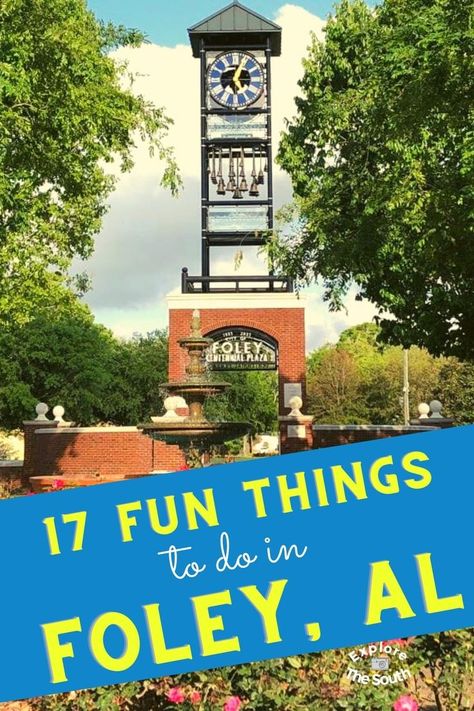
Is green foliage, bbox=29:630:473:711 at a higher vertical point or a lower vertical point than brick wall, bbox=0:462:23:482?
lower

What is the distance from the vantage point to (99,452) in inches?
1194

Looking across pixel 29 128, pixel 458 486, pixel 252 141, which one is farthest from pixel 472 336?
pixel 458 486

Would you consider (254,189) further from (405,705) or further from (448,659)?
(405,705)

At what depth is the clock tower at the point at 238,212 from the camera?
1235 inches

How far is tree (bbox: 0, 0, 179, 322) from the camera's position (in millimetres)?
16016

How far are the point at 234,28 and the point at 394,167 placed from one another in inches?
694

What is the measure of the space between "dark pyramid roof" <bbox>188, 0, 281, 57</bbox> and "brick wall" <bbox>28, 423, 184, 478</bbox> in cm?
1415

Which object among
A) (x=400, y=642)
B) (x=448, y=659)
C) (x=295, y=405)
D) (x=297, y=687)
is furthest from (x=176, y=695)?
(x=295, y=405)

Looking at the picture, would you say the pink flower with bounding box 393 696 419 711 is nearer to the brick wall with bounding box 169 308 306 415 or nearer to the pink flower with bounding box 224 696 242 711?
the pink flower with bounding box 224 696 242 711

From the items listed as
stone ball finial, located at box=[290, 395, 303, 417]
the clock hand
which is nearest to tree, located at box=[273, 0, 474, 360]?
stone ball finial, located at box=[290, 395, 303, 417]

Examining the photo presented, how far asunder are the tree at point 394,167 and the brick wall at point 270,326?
7558 mm

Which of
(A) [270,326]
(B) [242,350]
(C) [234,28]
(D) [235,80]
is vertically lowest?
(B) [242,350]

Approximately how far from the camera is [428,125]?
16.1 meters

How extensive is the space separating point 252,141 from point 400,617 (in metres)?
29.7
